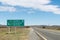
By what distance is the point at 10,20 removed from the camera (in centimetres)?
3731

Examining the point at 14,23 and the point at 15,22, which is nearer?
the point at 14,23

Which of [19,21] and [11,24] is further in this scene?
[19,21]

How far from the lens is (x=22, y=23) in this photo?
37.8 meters

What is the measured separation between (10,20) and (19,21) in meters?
1.64

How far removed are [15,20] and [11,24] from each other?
2.18 m

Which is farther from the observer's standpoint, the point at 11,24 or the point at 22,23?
the point at 22,23

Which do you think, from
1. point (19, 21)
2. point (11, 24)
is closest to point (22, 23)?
point (19, 21)

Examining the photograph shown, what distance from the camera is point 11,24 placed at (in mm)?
35312

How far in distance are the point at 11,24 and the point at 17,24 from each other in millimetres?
1188

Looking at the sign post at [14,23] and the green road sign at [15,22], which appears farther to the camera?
the green road sign at [15,22]

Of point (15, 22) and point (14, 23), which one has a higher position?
point (15, 22)

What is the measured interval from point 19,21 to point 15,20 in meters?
0.81

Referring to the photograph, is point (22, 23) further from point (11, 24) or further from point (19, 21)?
point (11, 24)

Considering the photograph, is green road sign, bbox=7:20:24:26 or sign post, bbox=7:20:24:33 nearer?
sign post, bbox=7:20:24:33
